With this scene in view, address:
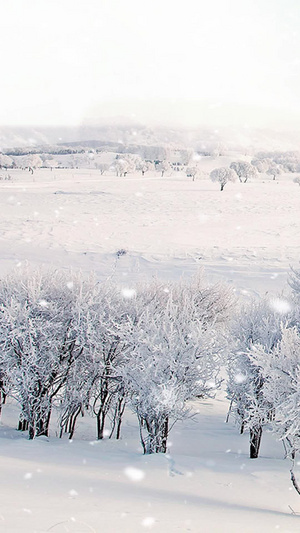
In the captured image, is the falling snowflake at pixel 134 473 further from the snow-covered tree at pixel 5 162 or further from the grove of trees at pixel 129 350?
the snow-covered tree at pixel 5 162

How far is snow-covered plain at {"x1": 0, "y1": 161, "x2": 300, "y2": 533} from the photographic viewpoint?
933 centimetres

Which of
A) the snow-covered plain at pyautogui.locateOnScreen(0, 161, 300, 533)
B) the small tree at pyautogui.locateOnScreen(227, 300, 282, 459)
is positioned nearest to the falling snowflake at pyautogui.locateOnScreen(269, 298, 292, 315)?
the small tree at pyautogui.locateOnScreen(227, 300, 282, 459)

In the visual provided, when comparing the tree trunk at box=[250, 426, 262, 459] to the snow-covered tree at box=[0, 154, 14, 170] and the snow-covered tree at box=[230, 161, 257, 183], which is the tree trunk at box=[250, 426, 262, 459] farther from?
the snow-covered tree at box=[0, 154, 14, 170]

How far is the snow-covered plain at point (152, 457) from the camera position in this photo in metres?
9.33

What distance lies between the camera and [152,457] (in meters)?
14.7

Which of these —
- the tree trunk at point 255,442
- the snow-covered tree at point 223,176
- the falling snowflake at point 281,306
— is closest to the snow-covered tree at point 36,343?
the tree trunk at point 255,442

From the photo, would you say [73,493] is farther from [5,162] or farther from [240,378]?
[5,162]

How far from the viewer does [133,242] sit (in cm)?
5369

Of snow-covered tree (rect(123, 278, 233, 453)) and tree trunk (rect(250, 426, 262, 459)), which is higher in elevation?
snow-covered tree (rect(123, 278, 233, 453))

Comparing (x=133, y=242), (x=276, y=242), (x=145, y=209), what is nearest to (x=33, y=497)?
(x=133, y=242)

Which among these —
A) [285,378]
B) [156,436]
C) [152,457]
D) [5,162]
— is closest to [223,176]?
[156,436]

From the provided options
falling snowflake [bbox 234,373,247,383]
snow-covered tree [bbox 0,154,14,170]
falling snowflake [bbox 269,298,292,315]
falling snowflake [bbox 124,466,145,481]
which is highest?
snow-covered tree [bbox 0,154,14,170]

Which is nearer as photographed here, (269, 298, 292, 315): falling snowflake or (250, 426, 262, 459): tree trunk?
(250, 426, 262, 459): tree trunk

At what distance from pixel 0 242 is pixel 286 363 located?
4508cm
